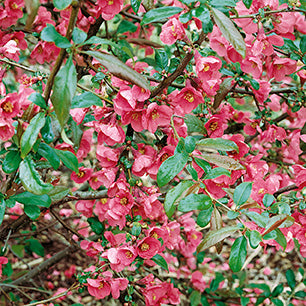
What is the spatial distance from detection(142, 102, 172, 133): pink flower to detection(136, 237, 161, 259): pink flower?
0.31 meters

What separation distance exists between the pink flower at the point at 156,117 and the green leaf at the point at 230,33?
0.85 feet

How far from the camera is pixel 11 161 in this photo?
824 millimetres

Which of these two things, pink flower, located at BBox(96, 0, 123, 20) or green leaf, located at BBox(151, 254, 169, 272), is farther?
green leaf, located at BBox(151, 254, 169, 272)

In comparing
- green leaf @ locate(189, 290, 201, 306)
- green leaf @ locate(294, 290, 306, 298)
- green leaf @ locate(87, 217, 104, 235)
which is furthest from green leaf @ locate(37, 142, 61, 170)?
green leaf @ locate(294, 290, 306, 298)

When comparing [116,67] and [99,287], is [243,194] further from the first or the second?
[99,287]

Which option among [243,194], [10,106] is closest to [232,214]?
[243,194]

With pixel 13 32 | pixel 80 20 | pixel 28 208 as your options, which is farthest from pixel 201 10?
pixel 13 32

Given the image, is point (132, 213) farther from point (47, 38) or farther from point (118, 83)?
point (47, 38)

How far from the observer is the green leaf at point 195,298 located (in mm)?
1661

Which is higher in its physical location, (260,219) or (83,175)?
(260,219)

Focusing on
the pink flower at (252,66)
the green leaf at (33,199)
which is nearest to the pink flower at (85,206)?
the green leaf at (33,199)

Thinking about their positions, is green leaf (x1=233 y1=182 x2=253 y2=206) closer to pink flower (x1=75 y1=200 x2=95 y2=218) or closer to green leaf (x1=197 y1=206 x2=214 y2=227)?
green leaf (x1=197 y1=206 x2=214 y2=227)

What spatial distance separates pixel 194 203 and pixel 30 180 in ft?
1.22

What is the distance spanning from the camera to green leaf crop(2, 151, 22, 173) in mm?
819
